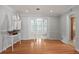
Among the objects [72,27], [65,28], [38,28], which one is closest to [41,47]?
[38,28]

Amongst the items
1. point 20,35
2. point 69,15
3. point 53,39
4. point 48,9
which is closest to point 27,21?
point 20,35

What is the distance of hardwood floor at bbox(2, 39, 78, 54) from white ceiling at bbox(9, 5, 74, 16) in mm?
721

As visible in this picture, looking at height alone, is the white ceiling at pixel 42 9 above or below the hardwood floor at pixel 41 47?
above

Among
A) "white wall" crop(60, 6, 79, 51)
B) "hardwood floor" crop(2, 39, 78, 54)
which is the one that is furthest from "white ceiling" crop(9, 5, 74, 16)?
"hardwood floor" crop(2, 39, 78, 54)

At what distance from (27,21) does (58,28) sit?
2.80 feet

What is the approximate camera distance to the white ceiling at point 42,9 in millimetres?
2965

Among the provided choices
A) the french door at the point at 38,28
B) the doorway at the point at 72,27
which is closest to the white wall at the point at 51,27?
the french door at the point at 38,28

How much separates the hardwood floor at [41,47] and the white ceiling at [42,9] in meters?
0.72

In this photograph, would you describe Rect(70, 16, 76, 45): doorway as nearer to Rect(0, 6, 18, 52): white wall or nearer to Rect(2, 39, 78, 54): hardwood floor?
Rect(2, 39, 78, 54): hardwood floor

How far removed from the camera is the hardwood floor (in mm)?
3020

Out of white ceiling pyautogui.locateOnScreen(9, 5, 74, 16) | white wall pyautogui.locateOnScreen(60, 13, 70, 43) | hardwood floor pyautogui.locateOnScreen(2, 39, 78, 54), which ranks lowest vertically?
hardwood floor pyautogui.locateOnScreen(2, 39, 78, 54)

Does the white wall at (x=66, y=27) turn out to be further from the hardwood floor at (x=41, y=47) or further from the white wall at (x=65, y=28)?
the hardwood floor at (x=41, y=47)

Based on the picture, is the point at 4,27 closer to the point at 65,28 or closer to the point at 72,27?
the point at 65,28

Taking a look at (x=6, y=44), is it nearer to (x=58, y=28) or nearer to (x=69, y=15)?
(x=58, y=28)
